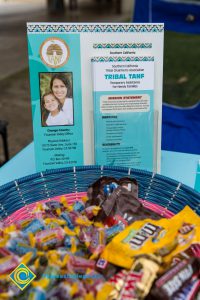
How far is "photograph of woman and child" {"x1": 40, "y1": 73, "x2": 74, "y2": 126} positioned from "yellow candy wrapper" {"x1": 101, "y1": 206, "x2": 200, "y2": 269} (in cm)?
31

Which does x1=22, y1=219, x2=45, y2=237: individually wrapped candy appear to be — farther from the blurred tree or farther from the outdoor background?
the blurred tree

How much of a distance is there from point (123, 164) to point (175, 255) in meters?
0.34

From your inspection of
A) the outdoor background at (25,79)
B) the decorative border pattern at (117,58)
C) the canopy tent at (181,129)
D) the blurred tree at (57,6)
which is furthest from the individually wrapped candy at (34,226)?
the blurred tree at (57,6)

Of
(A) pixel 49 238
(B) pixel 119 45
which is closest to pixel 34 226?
(A) pixel 49 238

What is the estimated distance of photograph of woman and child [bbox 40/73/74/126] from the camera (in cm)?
80

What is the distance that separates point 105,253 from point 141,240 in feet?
0.18

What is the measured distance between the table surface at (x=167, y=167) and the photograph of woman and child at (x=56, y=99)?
0.19 meters

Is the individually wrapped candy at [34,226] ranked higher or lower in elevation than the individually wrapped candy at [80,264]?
higher

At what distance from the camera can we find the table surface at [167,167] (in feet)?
3.08

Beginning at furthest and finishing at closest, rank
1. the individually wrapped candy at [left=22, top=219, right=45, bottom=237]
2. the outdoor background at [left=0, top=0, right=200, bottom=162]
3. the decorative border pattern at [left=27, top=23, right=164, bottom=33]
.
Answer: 1. the outdoor background at [left=0, top=0, right=200, bottom=162]
2. the decorative border pattern at [left=27, top=23, right=164, bottom=33]
3. the individually wrapped candy at [left=22, top=219, right=45, bottom=237]

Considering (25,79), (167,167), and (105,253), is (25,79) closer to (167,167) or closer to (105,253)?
(167,167)

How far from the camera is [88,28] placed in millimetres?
792

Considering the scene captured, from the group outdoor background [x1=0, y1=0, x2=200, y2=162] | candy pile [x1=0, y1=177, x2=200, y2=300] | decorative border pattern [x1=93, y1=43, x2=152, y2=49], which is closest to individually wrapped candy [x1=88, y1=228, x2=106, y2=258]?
candy pile [x1=0, y1=177, x2=200, y2=300]

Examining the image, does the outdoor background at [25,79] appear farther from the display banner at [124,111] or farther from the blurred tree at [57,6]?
the blurred tree at [57,6]
